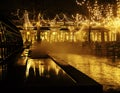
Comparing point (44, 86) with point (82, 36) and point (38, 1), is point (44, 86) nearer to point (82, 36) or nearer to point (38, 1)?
point (38, 1)

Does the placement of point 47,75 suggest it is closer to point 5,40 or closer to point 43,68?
point 43,68

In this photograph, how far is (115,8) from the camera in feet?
314

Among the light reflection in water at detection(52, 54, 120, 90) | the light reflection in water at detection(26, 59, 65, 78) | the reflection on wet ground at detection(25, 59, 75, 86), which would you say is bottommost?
the light reflection in water at detection(52, 54, 120, 90)

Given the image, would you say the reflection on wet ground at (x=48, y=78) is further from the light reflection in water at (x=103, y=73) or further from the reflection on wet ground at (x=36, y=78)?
the light reflection in water at (x=103, y=73)

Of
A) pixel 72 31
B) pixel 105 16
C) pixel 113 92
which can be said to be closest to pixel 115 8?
pixel 105 16

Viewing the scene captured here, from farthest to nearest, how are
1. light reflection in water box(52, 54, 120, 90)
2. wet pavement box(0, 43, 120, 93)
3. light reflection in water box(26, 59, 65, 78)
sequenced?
light reflection in water box(52, 54, 120, 90), light reflection in water box(26, 59, 65, 78), wet pavement box(0, 43, 120, 93)

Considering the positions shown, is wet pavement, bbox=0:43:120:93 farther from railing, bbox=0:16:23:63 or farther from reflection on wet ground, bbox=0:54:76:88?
railing, bbox=0:16:23:63

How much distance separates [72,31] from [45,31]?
1456 centimetres

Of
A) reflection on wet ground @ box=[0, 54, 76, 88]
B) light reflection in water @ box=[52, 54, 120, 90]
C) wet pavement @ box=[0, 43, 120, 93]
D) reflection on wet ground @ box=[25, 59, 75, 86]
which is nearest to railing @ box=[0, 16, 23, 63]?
wet pavement @ box=[0, 43, 120, 93]

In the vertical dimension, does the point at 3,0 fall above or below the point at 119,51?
above

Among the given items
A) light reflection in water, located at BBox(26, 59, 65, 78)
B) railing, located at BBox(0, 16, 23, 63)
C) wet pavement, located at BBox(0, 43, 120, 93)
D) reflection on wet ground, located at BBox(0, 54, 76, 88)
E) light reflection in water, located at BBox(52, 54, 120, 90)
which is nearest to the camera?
reflection on wet ground, located at BBox(0, 54, 76, 88)

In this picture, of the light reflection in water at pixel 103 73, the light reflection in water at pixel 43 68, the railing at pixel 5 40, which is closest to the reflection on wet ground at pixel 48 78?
the light reflection in water at pixel 43 68

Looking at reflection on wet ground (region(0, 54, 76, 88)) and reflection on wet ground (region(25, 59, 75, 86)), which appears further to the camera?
reflection on wet ground (region(25, 59, 75, 86))

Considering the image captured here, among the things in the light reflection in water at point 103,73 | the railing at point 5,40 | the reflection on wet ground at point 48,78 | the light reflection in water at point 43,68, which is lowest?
the light reflection in water at point 103,73
